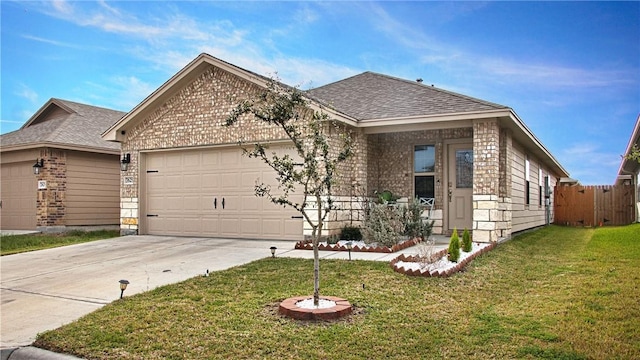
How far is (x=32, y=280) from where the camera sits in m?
7.40

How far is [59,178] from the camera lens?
15.1 meters

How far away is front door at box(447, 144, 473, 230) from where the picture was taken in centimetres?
1191

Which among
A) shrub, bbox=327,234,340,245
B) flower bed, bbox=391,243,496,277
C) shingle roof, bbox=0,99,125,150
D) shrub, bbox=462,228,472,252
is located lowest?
flower bed, bbox=391,243,496,277

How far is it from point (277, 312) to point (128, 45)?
697 inches

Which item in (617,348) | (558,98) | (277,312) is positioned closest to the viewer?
(617,348)

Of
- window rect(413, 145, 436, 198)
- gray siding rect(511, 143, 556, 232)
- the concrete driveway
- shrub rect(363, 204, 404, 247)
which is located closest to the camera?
the concrete driveway

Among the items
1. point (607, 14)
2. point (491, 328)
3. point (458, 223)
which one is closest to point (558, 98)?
point (607, 14)

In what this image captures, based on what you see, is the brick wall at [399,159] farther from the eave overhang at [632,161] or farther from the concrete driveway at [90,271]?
the eave overhang at [632,161]

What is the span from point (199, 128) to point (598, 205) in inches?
698

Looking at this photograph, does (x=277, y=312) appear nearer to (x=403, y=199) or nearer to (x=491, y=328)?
(x=491, y=328)

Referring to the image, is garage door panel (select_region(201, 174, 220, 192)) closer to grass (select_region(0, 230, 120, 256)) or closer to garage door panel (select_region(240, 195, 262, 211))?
garage door panel (select_region(240, 195, 262, 211))

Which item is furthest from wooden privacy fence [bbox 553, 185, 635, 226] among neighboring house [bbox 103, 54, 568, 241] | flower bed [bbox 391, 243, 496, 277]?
flower bed [bbox 391, 243, 496, 277]

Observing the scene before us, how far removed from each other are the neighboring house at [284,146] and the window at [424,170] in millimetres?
25

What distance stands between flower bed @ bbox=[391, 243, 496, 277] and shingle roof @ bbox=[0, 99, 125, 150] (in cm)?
1158
